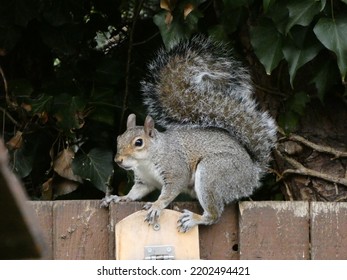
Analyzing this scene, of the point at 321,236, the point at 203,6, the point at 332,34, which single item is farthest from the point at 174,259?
the point at 203,6

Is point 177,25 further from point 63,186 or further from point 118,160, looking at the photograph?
point 63,186

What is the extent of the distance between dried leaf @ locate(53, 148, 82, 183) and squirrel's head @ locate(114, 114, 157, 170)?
17.5 inches

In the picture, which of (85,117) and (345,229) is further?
(85,117)

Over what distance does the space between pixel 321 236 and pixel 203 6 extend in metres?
1.01

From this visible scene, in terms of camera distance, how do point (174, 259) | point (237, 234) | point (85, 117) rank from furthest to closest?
point (85, 117), point (237, 234), point (174, 259)

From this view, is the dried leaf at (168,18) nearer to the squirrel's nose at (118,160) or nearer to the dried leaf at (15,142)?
the squirrel's nose at (118,160)

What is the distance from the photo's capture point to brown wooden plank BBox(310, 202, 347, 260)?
156 cm

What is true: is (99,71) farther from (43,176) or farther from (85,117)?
(43,176)

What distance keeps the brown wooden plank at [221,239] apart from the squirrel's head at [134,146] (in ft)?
0.91

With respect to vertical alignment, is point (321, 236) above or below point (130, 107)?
below

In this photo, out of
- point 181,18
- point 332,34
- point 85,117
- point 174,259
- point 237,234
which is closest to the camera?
point 174,259

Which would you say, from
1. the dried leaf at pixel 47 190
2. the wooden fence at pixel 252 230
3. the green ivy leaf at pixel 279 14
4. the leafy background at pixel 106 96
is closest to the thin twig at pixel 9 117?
the leafy background at pixel 106 96

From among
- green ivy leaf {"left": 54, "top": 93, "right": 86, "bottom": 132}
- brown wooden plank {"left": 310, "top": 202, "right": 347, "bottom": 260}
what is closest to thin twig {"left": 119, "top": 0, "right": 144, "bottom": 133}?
green ivy leaf {"left": 54, "top": 93, "right": 86, "bottom": 132}

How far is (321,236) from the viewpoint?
1573 millimetres
